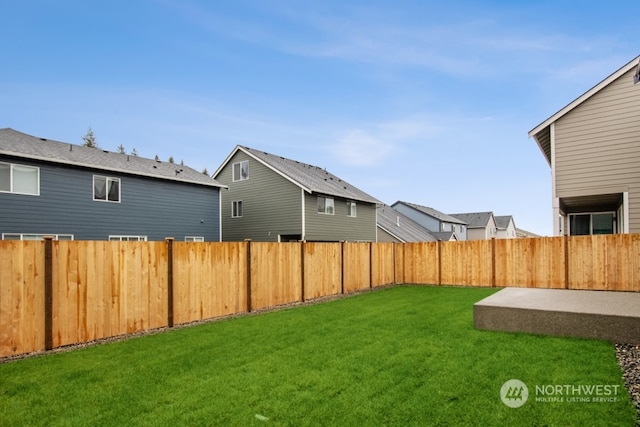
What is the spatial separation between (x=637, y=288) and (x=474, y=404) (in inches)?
462

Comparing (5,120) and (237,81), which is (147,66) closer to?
(237,81)

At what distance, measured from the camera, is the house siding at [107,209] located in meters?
14.5

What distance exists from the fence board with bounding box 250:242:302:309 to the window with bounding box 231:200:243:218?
45.8ft

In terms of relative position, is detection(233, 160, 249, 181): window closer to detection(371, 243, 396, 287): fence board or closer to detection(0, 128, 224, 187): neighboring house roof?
detection(0, 128, 224, 187): neighboring house roof

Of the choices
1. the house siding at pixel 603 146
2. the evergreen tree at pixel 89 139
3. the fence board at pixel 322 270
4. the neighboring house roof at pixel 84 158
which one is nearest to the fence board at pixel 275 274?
the fence board at pixel 322 270

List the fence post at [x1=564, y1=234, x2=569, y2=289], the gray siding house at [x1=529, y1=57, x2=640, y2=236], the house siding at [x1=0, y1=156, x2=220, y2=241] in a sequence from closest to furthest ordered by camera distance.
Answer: the gray siding house at [x1=529, y1=57, x2=640, y2=236], the fence post at [x1=564, y1=234, x2=569, y2=289], the house siding at [x1=0, y1=156, x2=220, y2=241]

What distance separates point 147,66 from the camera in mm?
16625

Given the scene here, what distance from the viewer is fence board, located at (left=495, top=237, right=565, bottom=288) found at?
42.4 ft

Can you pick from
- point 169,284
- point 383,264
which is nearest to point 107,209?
point 169,284

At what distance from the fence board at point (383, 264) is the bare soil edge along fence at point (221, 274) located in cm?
4

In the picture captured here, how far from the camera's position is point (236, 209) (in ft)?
80.6

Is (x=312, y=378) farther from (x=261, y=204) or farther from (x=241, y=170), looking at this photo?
(x=241, y=170)

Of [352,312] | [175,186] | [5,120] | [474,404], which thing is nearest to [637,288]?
[352,312]

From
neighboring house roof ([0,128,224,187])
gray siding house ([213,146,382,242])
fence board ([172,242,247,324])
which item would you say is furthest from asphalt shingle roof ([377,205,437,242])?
fence board ([172,242,247,324])
